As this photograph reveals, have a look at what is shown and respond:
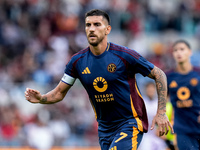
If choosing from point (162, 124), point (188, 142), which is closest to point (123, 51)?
point (162, 124)

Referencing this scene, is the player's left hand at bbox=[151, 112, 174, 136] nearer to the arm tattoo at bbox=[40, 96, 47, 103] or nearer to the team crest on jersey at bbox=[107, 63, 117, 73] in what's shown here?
the team crest on jersey at bbox=[107, 63, 117, 73]

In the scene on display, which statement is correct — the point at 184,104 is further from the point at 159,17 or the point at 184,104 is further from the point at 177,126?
the point at 159,17

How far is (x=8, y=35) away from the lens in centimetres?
1611

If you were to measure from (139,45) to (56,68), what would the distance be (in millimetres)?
4033

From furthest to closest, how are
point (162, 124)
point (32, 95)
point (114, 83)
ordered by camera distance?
point (32, 95), point (114, 83), point (162, 124)

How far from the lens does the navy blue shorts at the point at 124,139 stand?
19.4 ft

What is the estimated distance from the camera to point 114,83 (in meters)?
6.08

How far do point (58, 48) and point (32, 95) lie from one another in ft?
32.0

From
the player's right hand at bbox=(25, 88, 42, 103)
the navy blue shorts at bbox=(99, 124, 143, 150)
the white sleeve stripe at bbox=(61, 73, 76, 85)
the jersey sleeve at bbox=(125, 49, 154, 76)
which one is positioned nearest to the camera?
the navy blue shorts at bbox=(99, 124, 143, 150)

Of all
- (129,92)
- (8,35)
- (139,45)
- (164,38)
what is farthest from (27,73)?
(129,92)

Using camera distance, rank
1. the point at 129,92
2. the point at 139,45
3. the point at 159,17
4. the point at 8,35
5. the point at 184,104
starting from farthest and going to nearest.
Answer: the point at 159,17 < the point at 139,45 < the point at 8,35 < the point at 184,104 < the point at 129,92

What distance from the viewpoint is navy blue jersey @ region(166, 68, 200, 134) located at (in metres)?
8.26

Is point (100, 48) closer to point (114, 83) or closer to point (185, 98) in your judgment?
point (114, 83)

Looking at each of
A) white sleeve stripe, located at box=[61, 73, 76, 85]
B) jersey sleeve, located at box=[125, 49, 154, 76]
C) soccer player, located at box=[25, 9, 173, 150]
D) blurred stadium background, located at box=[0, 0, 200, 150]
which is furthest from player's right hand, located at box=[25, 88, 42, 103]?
blurred stadium background, located at box=[0, 0, 200, 150]
